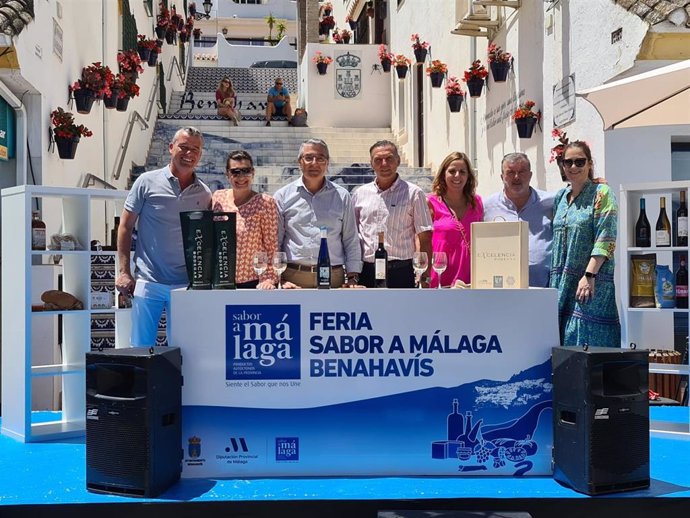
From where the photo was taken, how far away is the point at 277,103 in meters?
16.7

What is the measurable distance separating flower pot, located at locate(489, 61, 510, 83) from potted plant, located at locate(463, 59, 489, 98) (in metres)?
0.72

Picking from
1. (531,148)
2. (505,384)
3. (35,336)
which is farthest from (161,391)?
(531,148)

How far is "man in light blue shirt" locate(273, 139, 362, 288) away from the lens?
440 cm

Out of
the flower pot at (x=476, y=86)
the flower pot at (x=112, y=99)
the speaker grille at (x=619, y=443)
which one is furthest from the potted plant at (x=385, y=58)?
the speaker grille at (x=619, y=443)

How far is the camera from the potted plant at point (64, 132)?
7805mm

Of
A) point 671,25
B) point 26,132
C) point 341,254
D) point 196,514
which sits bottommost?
point 196,514

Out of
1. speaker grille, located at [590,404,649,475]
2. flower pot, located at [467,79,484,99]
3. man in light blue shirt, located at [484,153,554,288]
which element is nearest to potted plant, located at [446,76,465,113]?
flower pot, located at [467,79,484,99]

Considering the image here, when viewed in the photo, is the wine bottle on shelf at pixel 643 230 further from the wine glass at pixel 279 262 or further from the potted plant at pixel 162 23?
the potted plant at pixel 162 23

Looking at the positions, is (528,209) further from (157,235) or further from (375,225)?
(157,235)

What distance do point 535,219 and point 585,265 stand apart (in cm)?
45

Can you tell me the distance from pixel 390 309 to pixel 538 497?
108cm

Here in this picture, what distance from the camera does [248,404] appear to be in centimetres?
378

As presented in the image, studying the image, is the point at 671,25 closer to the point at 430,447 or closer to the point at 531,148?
the point at 531,148

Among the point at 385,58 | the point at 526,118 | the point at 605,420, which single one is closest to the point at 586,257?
the point at 605,420
